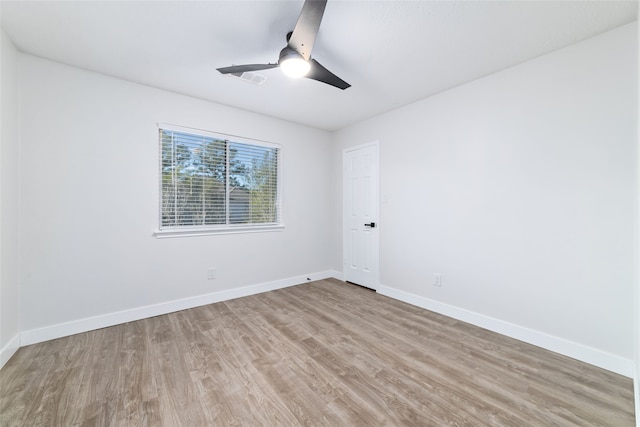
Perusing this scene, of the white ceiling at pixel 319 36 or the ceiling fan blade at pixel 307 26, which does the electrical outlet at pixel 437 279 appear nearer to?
the white ceiling at pixel 319 36

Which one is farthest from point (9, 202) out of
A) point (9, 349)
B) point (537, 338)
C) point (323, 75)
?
point (537, 338)

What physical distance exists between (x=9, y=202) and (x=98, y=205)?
589mm

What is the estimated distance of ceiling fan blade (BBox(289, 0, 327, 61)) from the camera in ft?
4.73

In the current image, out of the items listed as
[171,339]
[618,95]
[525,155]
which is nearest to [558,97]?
[618,95]

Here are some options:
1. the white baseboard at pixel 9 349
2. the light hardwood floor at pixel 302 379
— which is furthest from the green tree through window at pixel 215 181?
the white baseboard at pixel 9 349

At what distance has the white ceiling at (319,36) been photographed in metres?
Answer: 1.76

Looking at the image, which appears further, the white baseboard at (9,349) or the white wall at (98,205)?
the white wall at (98,205)

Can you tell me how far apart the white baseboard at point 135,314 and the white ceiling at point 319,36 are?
2.52m

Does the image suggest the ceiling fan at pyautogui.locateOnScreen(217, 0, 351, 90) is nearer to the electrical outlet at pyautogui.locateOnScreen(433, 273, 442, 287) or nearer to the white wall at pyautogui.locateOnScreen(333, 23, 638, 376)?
the white wall at pyautogui.locateOnScreen(333, 23, 638, 376)

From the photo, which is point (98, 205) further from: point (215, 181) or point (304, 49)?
point (304, 49)

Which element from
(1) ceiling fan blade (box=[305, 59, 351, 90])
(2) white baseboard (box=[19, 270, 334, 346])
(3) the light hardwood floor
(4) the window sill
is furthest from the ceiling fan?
(2) white baseboard (box=[19, 270, 334, 346])

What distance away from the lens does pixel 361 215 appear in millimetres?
4027

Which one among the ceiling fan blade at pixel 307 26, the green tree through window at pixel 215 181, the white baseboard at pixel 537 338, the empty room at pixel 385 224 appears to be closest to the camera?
the ceiling fan blade at pixel 307 26

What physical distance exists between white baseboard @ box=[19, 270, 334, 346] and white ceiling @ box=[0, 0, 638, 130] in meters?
2.52
